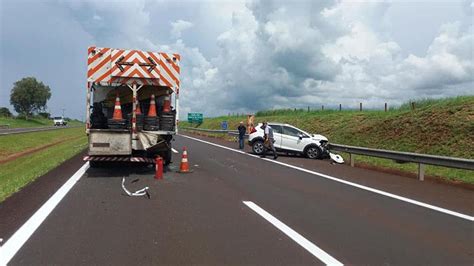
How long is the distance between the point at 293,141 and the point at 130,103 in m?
10.7

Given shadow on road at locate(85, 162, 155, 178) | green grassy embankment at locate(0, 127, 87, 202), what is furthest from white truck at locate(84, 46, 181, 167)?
green grassy embankment at locate(0, 127, 87, 202)

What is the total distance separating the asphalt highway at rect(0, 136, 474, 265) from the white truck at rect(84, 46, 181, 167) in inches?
52.3

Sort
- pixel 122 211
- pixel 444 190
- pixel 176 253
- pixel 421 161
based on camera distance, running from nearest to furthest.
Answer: pixel 176 253 < pixel 122 211 < pixel 444 190 < pixel 421 161

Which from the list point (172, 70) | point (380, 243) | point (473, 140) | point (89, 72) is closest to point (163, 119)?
point (172, 70)

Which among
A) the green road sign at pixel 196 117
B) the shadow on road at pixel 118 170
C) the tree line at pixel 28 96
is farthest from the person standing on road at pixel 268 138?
the tree line at pixel 28 96

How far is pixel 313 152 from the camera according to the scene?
A: 22609 mm

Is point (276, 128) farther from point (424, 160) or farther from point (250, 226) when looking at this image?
point (250, 226)

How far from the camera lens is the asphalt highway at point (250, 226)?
564 cm

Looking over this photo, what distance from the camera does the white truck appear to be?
13328 mm

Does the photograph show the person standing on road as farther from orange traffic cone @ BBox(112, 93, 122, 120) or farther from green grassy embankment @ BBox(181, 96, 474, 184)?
orange traffic cone @ BBox(112, 93, 122, 120)

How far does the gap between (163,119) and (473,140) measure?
12.2m

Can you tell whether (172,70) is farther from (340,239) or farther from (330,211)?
(340,239)

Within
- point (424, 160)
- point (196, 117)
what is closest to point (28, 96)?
point (196, 117)

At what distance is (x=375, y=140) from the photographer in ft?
83.1
